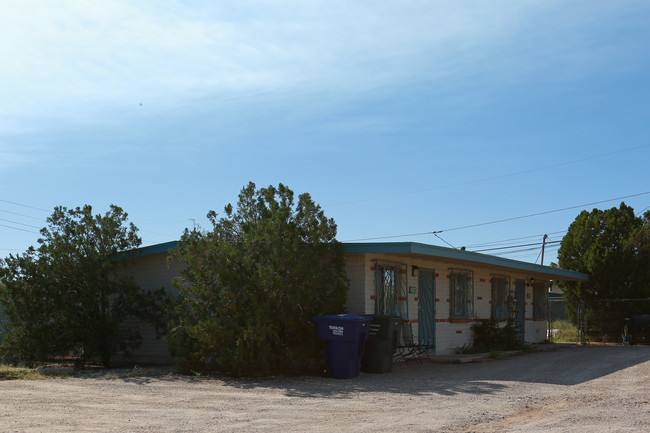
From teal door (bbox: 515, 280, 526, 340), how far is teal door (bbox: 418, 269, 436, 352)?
6071mm

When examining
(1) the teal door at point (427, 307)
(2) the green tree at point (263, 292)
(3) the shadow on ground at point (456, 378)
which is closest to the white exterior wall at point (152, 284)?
(2) the green tree at point (263, 292)

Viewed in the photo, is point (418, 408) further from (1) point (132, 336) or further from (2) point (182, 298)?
(1) point (132, 336)

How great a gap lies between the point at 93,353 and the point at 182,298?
111 inches

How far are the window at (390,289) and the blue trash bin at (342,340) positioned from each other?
2.32 metres

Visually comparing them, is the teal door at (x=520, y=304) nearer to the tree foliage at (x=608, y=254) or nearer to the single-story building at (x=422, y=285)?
the single-story building at (x=422, y=285)

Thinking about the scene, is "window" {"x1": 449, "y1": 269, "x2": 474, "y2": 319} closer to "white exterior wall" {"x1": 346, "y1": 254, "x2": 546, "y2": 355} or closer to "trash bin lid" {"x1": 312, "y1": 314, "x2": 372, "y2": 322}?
"white exterior wall" {"x1": 346, "y1": 254, "x2": 546, "y2": 355}

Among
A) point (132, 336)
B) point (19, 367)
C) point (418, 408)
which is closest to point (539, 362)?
point (418, 408)

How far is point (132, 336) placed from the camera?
50.7 ft

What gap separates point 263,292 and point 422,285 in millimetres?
5869

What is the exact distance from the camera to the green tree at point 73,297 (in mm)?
14719

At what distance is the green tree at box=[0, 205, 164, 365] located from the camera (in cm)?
1472

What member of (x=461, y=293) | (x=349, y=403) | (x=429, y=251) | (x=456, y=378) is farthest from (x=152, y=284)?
(x=349, y=403)

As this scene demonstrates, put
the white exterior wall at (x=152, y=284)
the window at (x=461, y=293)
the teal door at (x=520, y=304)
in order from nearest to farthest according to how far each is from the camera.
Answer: the white exterior wall at (x=152, y=284), the window at (x=461, y=293), the teal door at (x=520, y=304)

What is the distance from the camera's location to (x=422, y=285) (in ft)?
57.5
